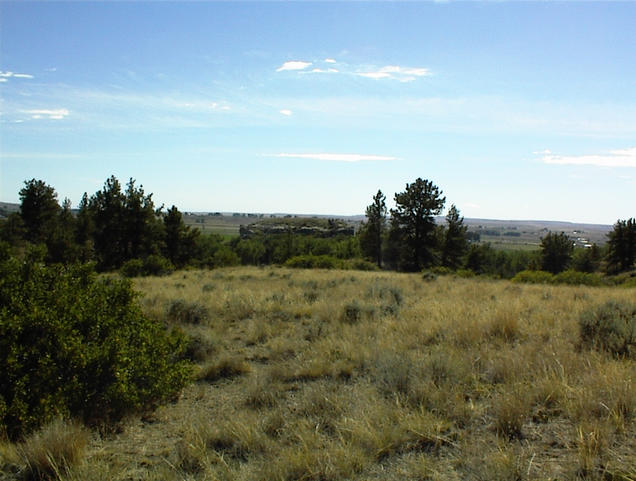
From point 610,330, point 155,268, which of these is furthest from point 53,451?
point 155,268

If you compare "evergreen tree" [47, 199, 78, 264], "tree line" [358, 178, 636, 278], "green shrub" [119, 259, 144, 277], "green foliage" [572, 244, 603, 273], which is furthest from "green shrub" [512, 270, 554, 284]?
"green foliage" [572, 244, 603, 273]

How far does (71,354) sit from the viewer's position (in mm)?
4297

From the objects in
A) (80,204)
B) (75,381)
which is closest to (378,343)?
(75,381)

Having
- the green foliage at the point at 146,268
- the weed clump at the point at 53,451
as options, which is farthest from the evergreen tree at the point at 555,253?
the weed clump at the point at 53,451

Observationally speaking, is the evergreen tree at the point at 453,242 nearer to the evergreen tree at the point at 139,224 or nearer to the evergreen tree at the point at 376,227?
the evergreen tree at the point at 376,227

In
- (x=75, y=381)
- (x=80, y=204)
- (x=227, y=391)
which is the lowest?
(x=227, y=391)

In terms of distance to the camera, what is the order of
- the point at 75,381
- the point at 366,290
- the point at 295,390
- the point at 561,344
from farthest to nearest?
the point at 366,290 → the point at 561,344 → the point at 295,390 → the point at 75,381

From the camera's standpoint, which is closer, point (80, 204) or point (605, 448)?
point (605, 448)

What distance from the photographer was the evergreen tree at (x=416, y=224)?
1506 inches

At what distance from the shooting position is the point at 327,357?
6.39 meters

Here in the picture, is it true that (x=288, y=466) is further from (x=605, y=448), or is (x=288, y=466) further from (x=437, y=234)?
(x=437, y=234)

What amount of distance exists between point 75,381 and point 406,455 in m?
A: 3.32

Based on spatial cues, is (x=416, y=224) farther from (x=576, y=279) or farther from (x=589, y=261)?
(x=589, y=261)

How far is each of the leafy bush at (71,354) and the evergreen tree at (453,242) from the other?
156ft
